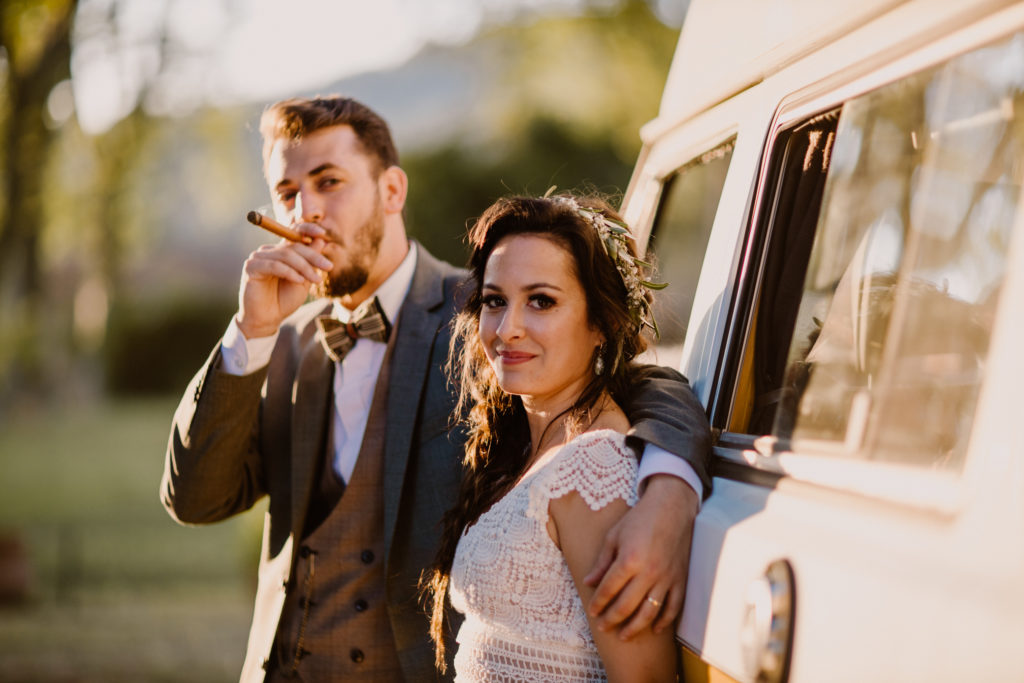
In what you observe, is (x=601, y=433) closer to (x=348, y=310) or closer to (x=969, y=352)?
(x=969, y=352)

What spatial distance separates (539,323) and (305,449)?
1.25 metres

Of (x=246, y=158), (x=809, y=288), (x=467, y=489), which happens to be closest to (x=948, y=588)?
(x=809, y=288)

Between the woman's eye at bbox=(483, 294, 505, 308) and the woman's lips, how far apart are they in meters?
0.14

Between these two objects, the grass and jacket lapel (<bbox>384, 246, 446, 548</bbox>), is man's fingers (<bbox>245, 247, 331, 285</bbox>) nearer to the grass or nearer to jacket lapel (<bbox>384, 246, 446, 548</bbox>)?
Result: jacket lapel (<bbox>384, 246, 446, 548</bbox>)

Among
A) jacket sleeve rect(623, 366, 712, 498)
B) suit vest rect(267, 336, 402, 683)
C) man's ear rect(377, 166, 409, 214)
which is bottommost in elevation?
suit vest rect(267, 336, 402, 683)

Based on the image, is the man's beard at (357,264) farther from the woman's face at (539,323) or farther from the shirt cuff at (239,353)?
the woman's face at (539,323)

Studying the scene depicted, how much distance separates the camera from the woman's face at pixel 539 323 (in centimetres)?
229

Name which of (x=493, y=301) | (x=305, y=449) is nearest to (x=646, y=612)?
(x=493, y=301)

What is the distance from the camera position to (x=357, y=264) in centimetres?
336

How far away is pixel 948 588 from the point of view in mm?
1066

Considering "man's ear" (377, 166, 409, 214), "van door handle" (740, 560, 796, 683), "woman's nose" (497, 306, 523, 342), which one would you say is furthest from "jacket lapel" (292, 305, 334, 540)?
"van door handle" (740, 560, 796, 683)

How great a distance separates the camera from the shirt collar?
337 centimetres

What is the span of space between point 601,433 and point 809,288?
21.8 inches

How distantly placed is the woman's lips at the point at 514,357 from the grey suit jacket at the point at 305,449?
0.72 metres
